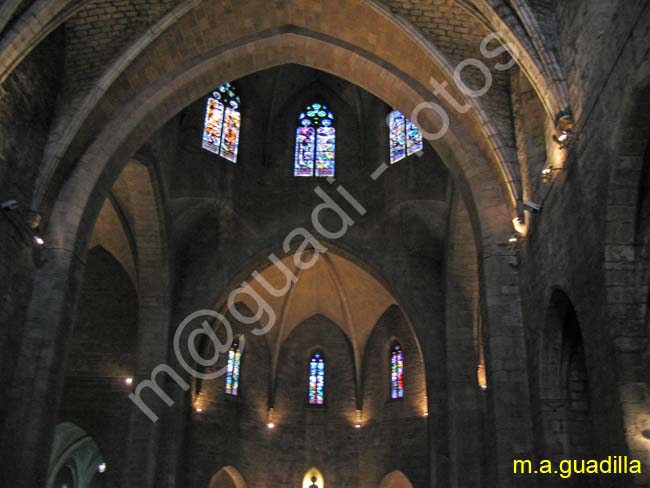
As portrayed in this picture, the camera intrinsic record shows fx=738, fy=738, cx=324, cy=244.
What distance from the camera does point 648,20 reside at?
23.3 feet

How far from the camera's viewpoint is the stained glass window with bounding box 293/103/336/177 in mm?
22141

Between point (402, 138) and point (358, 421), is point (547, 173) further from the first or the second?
point (358, 421)

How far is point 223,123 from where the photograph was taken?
2139cm

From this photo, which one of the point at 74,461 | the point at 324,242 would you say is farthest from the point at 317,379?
the point at 74,461

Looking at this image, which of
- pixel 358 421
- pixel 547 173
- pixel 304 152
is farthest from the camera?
pixel 358 421

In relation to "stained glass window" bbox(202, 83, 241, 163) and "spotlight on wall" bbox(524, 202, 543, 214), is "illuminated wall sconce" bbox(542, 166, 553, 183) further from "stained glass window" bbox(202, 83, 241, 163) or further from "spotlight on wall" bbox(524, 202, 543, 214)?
"stained glass window" bbox(202, 83, 241, 163)

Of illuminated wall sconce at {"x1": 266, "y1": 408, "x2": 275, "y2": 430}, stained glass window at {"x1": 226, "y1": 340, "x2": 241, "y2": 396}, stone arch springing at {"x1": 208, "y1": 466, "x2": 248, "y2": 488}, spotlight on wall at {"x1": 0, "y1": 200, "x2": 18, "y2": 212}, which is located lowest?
stone arch springing at {"x1": 208, "y1": 466, "x2": 248, "y2": 488}

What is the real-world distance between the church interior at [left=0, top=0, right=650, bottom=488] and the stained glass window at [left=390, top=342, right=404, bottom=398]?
0.15 m

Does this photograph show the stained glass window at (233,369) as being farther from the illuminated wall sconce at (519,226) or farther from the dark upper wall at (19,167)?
the illuminated wall sconce at (519,226)

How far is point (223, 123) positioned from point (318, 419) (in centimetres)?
1018

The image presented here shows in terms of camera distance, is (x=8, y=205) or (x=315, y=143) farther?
(x=315, y=143)

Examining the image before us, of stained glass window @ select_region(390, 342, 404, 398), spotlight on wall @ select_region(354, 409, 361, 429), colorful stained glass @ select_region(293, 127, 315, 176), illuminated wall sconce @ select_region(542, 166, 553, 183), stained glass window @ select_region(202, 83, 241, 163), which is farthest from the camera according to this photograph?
spotlight on wall @ select_region(354, 409, 361, 429)

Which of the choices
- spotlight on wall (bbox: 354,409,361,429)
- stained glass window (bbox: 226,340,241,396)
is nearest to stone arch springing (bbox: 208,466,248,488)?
stained glass window (bbox: 226,340,241,396)

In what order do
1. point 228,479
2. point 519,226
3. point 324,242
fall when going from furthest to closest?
A: point 228,479 < point 324,242 < point 519,226
